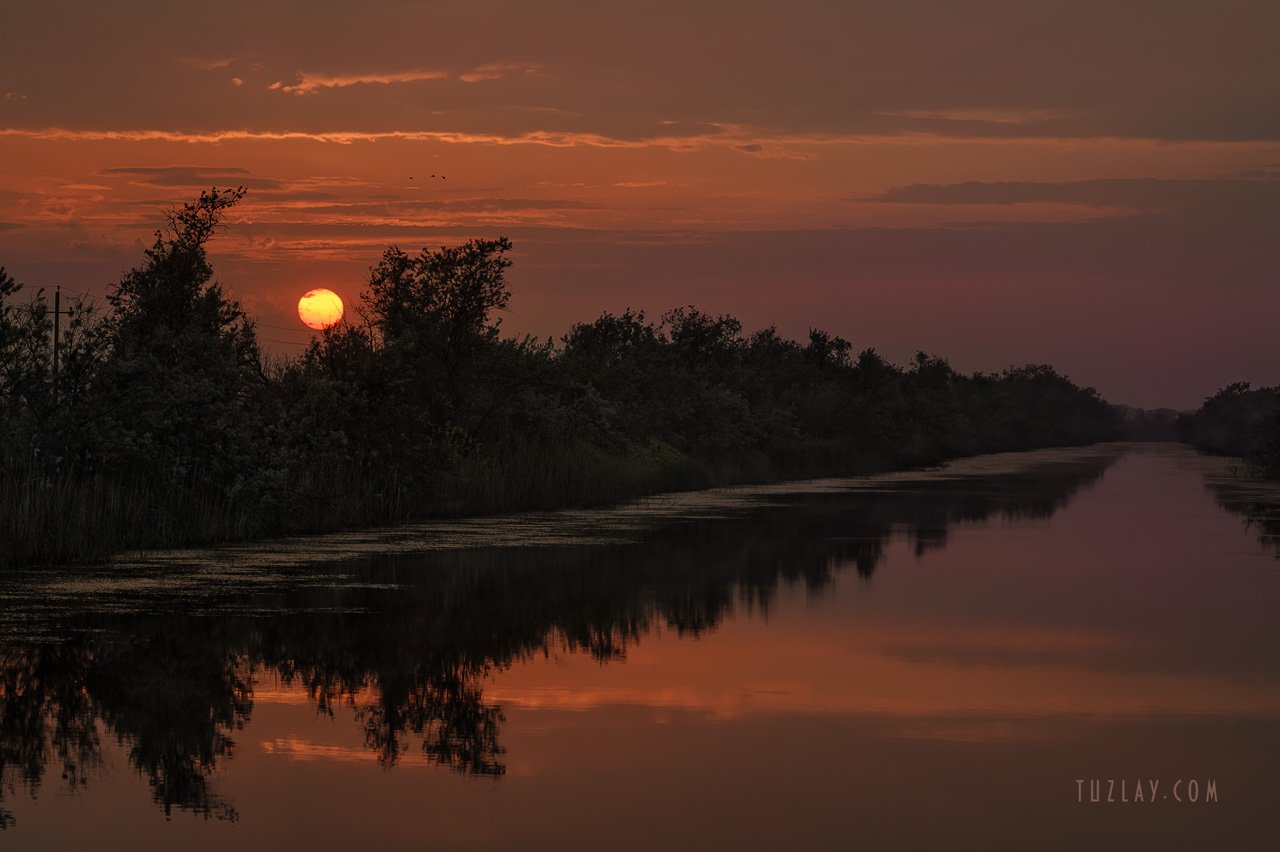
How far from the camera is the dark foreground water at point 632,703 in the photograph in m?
8.91

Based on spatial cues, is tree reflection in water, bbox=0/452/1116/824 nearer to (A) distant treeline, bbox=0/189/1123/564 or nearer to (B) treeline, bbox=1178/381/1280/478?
(A) distant treeline, bbox=0/189/1123/564

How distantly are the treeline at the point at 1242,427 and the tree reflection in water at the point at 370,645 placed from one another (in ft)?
146

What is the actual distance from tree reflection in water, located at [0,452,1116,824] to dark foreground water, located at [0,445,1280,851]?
55mm

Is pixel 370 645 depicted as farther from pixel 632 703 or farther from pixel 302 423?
pixel 302 423

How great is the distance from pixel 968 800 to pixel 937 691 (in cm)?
392

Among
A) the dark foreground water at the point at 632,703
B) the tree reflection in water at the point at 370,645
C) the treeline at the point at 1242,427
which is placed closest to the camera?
the dark foreground water at the point at 632,703

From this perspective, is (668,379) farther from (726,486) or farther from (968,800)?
(968,800)

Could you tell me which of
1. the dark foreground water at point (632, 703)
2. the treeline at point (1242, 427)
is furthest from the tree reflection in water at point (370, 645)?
the treeline at point (1242, 427)

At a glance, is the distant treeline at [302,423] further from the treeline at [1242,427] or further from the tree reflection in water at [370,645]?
the treeline at [1242,427]

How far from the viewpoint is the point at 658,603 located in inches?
760

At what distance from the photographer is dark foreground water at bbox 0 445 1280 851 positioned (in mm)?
8906

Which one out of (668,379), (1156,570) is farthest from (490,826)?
(668,379)

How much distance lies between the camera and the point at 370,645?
50.4ft

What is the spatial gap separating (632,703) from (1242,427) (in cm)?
13094
